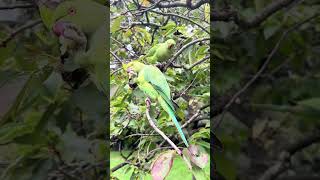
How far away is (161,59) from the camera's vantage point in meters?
0.72

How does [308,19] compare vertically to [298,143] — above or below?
above

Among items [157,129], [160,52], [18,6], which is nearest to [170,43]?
[160,52]

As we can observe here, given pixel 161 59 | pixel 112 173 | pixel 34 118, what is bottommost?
pixel 112 173

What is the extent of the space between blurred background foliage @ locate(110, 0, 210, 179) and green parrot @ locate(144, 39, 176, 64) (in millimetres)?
18

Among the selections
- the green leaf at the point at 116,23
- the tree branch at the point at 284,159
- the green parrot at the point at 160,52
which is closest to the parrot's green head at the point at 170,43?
the green parrot at the point at 160,52

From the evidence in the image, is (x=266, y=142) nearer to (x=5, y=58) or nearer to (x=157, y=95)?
(x=157, y=95)

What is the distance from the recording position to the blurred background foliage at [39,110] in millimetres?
532

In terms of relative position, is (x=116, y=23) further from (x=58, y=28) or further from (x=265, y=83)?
(x=265, y=83)

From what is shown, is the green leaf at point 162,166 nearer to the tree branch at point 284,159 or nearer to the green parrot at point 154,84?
the green parrot at point 154,84

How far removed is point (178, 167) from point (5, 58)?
0.35 m

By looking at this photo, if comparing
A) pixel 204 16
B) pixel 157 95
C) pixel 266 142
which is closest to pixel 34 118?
pixel 157 95

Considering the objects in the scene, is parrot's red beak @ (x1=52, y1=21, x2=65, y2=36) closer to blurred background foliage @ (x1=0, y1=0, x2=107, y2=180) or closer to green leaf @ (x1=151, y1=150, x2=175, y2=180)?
blurred background foliage @ (x1=0, y1=0, x2=107, y2=180)

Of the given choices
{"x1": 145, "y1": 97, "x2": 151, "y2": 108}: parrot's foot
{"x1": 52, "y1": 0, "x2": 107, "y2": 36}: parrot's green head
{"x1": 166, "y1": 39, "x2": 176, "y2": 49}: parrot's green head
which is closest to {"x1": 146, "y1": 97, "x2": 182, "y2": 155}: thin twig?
{"x1": 145, "y1": 97, "x2": 151, "y2": 108}: parrot's foot

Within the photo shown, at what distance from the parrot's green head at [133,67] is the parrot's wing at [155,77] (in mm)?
20
